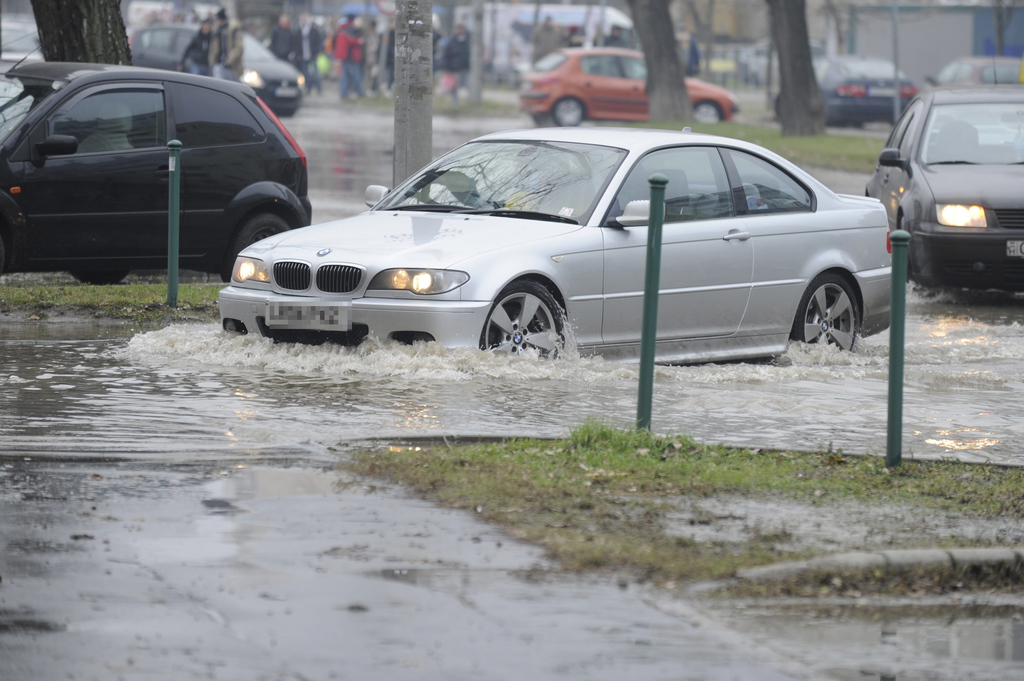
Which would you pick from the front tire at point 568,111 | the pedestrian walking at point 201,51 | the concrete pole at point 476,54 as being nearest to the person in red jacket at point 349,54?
the concrete pole at point 476,54

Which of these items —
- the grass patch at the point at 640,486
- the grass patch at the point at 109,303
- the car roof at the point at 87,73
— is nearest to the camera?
the grass patch at the point at 640,486

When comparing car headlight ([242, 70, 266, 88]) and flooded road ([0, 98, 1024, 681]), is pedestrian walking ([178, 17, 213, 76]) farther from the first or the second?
flooded road ([0, 98, 1024, 681])

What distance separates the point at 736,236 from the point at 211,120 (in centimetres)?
464

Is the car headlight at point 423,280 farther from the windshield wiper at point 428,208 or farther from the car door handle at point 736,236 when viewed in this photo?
the car door handle at point 736,236

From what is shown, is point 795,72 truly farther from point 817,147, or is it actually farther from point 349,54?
point 349,54

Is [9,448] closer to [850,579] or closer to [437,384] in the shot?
[437,384]

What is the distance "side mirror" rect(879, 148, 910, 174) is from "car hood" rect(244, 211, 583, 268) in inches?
203

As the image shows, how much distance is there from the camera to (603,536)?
582cm

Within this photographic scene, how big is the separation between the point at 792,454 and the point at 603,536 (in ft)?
5.82

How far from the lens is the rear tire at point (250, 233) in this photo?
12820 mm

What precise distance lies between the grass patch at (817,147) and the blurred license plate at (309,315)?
17.7m

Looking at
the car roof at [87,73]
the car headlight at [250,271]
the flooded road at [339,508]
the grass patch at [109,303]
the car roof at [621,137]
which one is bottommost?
the flooded road at [339,508]

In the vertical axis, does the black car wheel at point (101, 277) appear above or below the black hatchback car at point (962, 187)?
below

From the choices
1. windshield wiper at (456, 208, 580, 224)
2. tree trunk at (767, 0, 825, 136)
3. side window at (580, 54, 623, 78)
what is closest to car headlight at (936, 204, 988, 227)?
windshield wiper at (456, 208, 580, 224)
